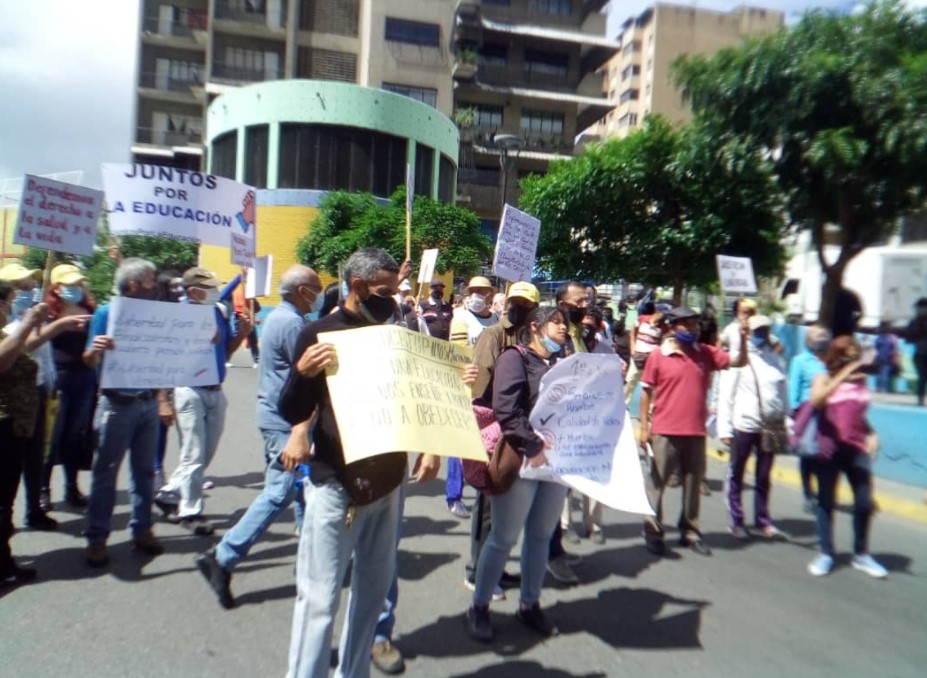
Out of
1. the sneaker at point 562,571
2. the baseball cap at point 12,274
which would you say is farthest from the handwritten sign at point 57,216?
the sneaker at point 562,571

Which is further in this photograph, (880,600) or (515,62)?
(515,62)

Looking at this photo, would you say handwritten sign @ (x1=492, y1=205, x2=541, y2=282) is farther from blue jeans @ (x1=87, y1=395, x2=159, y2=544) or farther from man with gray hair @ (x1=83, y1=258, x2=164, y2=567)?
blue jeans @ (x1=87, y1=395, x2=159, y2=544)

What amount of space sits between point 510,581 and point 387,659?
1.34m

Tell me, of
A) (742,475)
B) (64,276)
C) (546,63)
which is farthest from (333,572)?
(546,63)

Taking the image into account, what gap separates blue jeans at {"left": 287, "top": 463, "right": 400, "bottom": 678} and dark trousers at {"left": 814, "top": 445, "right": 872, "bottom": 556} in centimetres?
362

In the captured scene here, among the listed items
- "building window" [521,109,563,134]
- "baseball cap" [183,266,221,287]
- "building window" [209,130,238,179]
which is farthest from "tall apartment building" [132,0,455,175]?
"baseball cap" [183,266,221,287]

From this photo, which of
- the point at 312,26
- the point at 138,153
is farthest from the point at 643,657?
the point at 138,153

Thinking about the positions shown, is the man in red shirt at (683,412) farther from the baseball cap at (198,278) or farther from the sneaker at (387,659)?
the baseball cap at (198,278)

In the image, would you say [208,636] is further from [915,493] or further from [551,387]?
[915,493]

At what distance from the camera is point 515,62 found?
129 feet

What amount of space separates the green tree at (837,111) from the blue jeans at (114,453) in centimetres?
1066

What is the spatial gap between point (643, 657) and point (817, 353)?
10.2ft

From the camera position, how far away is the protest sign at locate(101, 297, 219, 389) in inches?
171

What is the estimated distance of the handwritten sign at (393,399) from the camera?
2.64 metres
